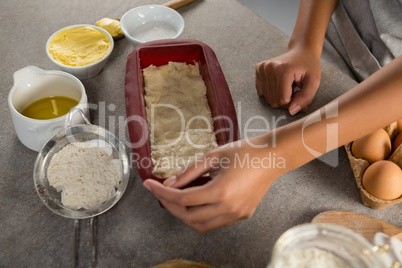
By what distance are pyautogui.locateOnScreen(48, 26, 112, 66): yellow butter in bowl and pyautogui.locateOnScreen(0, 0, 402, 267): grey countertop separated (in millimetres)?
50

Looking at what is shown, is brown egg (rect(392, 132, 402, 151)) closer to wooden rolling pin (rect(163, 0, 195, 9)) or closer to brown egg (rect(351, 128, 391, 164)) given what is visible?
brown egg (rect(351, 128, 391, 164))

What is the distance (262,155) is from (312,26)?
1.44 feet

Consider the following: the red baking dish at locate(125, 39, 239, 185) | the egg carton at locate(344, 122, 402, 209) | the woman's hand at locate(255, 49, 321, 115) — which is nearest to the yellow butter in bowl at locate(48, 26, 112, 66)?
the red baking dish at locate(125, 39, 239, 185)

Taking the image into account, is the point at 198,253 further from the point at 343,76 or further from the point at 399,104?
the point at 343,76

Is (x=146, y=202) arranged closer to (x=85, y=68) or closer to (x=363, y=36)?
(x=85, y=68)

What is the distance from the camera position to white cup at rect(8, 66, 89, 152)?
0.73 metres

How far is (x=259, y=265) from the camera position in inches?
26.7

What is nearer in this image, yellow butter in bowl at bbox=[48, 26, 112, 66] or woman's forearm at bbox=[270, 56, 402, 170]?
woman's forearm at bbox=[270, 56, 402, 170]

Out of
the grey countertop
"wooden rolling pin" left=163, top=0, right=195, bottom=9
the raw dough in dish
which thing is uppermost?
"wooden rolling pin" left=163, top=0, right=195, bottom=9

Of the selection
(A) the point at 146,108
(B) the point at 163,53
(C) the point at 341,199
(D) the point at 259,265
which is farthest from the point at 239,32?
(D) the point at 259,265

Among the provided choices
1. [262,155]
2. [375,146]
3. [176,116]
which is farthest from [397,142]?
[176,116]

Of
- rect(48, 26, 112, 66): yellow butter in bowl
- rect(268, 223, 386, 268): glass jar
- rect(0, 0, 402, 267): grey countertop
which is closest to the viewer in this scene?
rect(268, 223, 386, 268): glass jar

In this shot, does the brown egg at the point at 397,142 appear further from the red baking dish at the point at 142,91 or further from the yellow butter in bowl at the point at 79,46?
the yellow butter in bowl at the point at 79,46

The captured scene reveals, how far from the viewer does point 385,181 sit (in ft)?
2.33
